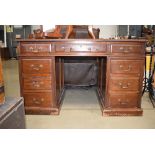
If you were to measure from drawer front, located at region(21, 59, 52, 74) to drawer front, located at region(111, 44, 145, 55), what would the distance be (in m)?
0.65

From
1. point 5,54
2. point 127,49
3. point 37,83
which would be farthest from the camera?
point 5,54

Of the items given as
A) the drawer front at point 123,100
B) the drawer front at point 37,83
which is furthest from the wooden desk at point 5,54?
the drawer front at point 123,100

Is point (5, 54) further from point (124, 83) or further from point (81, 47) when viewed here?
point (124, 83)

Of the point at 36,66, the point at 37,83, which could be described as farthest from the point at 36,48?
the point at 37,83

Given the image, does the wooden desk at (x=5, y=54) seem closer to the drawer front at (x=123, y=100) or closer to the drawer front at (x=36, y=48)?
the drawer front at (x=36, y=48)

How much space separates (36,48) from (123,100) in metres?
1.03

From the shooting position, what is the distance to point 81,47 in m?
1.91

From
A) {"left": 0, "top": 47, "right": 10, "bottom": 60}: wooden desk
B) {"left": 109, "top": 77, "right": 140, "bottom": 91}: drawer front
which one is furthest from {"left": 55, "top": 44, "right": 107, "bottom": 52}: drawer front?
{"left": 0, "top": 47, "right": 10, "bottom": 60}: wooden desk

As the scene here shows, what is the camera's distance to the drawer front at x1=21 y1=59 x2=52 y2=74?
6.42ft

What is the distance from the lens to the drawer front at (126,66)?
6.34ft

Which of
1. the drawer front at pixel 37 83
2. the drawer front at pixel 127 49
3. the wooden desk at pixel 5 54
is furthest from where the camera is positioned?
the wooden desk at pixel 5 54

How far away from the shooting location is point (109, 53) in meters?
1.91
